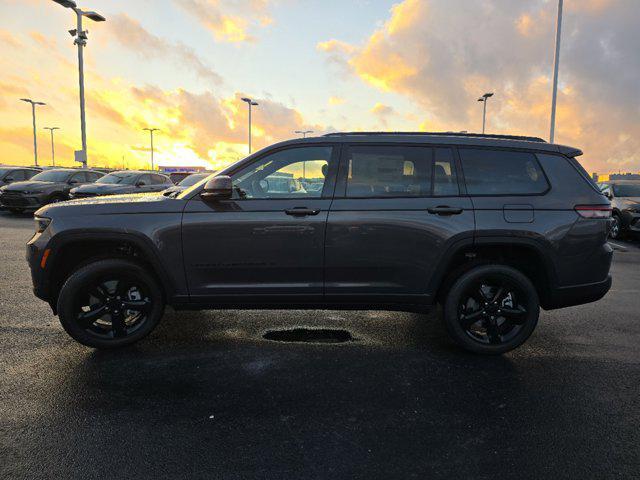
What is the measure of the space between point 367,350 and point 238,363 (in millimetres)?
1151

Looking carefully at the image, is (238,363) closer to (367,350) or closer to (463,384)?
(367,350)

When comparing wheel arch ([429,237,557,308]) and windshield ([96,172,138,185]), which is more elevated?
windshield ([96,172,138,185])

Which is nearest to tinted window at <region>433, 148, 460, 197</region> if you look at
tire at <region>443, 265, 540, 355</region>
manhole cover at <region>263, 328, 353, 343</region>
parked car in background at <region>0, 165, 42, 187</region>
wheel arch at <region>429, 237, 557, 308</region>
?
wheel arch at <region>429, 237, 557, 308</region>

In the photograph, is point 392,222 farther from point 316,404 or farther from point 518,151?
point 316,404

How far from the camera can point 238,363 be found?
3.58 metres

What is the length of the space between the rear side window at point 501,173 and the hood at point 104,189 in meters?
13.2

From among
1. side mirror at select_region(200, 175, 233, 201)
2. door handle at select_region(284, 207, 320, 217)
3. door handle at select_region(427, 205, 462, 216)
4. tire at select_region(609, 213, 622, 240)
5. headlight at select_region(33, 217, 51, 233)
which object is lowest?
tire at select_region(609, 213, 622, 240)

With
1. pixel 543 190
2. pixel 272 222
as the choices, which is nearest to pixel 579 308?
pixel 543 190

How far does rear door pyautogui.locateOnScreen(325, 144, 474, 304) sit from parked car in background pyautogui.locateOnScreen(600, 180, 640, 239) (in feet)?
33.4

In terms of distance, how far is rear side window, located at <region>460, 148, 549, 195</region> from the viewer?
3711 mm

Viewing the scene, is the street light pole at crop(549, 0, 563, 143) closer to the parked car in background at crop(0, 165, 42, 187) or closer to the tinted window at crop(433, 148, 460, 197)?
the tinted window at crop(433, 148, 460, 197)

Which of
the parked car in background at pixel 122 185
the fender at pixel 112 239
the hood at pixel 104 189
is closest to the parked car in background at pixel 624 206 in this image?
the fender at pixel 112 239

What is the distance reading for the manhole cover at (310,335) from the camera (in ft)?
13.6

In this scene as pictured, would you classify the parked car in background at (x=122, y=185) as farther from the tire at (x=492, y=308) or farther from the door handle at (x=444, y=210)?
the tire at (x=492, y=308)
